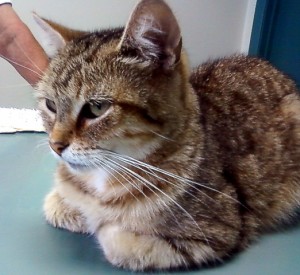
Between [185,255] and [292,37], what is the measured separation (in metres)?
1.45

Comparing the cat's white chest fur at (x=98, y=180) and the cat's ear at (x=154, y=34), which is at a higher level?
the cat's ear at (x=154, y=34)

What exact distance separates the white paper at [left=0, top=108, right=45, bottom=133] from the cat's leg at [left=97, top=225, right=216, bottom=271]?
48 centimetres

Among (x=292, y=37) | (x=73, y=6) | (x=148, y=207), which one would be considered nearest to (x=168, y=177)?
(x=148, y=207)

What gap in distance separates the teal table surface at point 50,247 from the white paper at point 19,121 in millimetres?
229

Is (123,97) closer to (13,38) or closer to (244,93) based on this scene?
(244,93)

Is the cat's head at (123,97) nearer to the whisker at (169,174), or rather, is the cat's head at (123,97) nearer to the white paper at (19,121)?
the whisker at (169,174)

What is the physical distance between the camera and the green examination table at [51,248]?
692 mm

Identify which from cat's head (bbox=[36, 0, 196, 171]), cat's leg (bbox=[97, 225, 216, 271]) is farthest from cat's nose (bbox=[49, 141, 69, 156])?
cat's leg (bbox=[97, 225, 216, 271])

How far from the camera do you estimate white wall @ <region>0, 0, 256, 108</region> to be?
175 cm

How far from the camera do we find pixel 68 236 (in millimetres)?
771

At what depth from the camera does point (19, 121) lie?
117cm

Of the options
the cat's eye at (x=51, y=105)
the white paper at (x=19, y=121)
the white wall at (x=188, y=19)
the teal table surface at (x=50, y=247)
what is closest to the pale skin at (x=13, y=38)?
the white paper at (x=19, y=121)

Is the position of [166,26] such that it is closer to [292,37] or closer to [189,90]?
[189,90]

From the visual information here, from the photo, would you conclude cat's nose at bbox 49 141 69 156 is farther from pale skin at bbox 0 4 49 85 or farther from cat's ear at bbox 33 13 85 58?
pale skin at bbox 0 4 49 85
